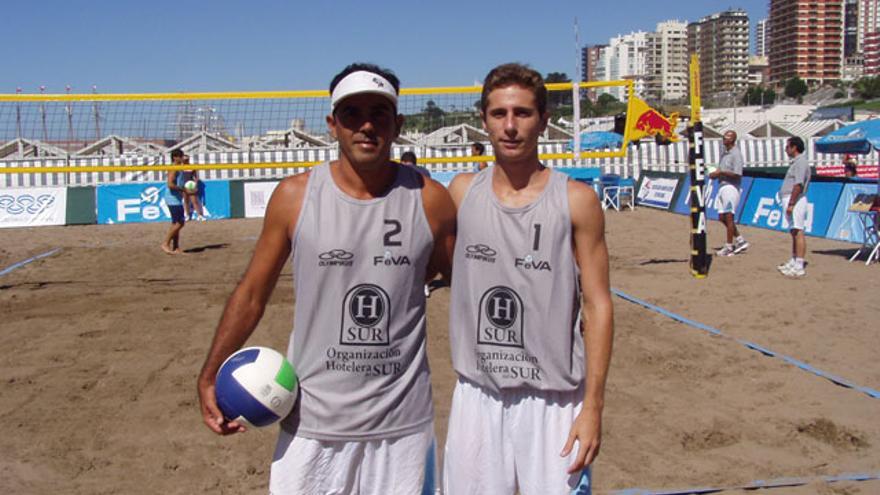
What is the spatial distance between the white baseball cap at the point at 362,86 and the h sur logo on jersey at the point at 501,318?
2.19ft

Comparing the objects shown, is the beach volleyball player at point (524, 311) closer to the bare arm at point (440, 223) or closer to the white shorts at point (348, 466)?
the bare arm at point (440, 223)

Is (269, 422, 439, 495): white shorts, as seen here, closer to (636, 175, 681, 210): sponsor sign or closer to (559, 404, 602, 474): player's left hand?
(559, 404, 602, 474): player's left hand

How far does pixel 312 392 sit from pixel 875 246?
10.6m

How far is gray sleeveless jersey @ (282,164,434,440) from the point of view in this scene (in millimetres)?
2449

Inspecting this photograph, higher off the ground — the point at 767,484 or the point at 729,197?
the point at 729,197

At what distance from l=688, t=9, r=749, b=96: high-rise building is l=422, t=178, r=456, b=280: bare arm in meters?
138

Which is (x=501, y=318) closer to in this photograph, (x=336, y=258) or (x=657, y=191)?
(x=336, y=258)

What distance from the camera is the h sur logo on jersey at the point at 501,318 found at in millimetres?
2564

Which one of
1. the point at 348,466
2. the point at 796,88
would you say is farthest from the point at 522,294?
the point at 796,88

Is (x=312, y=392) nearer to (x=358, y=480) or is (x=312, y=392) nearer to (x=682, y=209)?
(x=358, y=480)

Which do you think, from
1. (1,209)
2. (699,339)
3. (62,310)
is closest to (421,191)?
(699,339)

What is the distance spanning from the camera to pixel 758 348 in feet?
22.0

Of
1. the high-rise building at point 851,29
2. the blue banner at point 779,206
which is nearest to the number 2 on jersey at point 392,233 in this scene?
the blue banner at point 779,206

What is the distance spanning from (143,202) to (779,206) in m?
13.3
